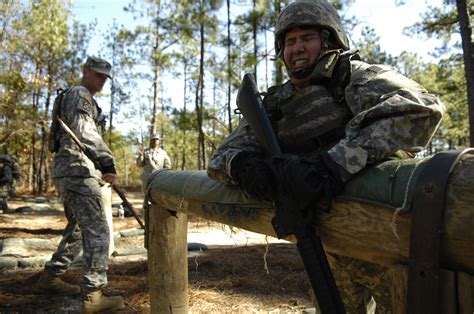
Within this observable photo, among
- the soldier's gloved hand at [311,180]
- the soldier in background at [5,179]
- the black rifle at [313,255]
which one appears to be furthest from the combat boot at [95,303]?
the soldier in background at [5,179]

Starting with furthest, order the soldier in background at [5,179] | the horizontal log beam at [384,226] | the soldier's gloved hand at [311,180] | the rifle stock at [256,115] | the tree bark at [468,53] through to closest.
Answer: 1. the soldier in background at [5,179]
2. the tree bark at [468,53]
3. the rifle stock at [256,115]
4. the soldier's gloved hand at [311,180]
5. the horizontal log beam at [384,226]

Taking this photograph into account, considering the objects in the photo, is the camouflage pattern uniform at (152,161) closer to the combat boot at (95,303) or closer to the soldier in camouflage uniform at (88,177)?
the soldier in camouflage uniform at (88,177)

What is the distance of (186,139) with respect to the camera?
3606 centimetres

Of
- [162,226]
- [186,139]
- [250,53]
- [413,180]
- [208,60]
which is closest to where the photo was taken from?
[413,180]

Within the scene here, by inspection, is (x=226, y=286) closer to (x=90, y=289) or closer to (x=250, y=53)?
(x=90, y=289)

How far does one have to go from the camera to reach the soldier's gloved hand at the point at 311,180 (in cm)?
144

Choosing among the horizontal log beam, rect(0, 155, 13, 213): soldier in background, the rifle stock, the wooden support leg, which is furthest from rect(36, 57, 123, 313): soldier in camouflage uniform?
rect(0, 155, 13, 213): soldier in background

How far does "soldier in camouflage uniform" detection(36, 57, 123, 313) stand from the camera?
12.1 ft

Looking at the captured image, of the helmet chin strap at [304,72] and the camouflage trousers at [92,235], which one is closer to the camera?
the helmet chin strap at [304,72]

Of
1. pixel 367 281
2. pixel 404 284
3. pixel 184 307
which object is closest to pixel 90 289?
pixel 184 307

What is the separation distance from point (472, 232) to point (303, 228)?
0.60m

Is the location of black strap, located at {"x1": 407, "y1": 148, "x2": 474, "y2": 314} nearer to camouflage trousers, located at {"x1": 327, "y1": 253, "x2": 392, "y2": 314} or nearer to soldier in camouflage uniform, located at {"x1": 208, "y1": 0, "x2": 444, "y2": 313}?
soldier in camouflage uniform, located at {"x1": 208, "y1": 0, "x2": 444, "y2": 313}

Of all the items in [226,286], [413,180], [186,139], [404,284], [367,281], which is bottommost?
[226,286]

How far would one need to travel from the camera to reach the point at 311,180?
1.44 m
